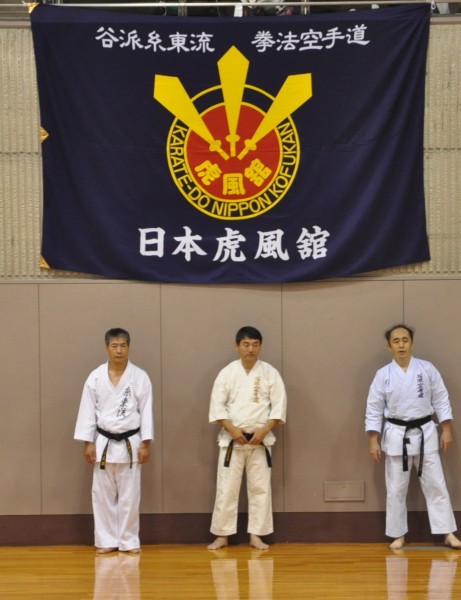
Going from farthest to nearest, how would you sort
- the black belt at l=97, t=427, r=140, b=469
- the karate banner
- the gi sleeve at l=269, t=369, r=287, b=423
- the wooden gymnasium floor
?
the karate banner, the gi sleeve at l=269, t=369, r=287, b=423, the black belt at l=97, t=427, r=140, b=469, the wooden gymnasium floor

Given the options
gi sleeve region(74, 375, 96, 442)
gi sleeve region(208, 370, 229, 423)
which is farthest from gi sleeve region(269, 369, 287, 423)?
gi sleeve region(74, 375, 96, 442)

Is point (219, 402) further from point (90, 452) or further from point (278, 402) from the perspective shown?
point (90, 452)

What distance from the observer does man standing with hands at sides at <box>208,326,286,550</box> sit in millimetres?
6668

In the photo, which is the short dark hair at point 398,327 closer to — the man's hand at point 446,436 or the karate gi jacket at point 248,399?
the man's hand at point 446,436

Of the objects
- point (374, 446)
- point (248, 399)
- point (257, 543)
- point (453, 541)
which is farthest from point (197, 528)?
point (453, 541)

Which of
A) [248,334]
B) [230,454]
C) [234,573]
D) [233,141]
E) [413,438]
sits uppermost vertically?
[233,141]

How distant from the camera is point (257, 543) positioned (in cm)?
669

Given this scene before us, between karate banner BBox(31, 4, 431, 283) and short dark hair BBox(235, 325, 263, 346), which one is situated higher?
karate banner BBox(31, 4, 431, 283)

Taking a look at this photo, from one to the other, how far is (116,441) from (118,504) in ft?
1.46

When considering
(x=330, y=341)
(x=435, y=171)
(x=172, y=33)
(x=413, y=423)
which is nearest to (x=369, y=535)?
(x=413, y=423)

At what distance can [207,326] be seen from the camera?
699 cm

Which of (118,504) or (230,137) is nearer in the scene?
(118,504)

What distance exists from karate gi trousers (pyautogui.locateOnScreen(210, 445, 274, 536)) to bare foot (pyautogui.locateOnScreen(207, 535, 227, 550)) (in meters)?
0.06

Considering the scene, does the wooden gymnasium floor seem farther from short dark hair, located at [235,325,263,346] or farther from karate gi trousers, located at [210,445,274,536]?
short dark hair, located at [235,325,263,346]
